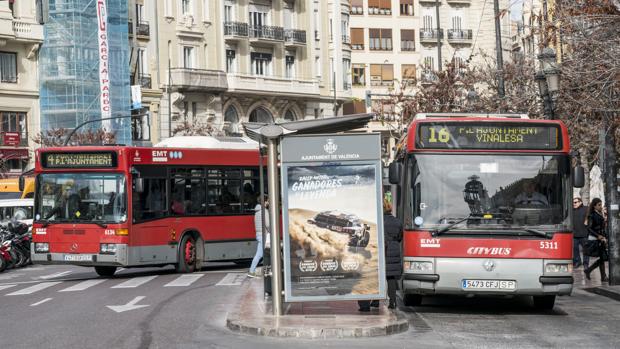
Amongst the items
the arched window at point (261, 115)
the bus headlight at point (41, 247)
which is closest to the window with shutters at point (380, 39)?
the arched window at point (261, 115)

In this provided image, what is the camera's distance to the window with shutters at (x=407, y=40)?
311 feet

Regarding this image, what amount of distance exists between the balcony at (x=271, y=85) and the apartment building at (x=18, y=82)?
12887mm

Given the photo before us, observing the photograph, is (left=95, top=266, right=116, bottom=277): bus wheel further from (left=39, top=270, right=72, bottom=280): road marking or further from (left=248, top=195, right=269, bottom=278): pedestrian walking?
(left=248, top=195, right=269, bottom=278): pedestrian walking

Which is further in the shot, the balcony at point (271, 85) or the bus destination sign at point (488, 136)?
the balcony at point (271, 85)

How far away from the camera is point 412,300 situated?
1962cm

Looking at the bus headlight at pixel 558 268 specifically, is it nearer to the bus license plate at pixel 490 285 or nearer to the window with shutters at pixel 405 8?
the bus license plate at pixel 490 285

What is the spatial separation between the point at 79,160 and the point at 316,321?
1228cm

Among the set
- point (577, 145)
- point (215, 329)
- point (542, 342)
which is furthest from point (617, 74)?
point (577, 145)

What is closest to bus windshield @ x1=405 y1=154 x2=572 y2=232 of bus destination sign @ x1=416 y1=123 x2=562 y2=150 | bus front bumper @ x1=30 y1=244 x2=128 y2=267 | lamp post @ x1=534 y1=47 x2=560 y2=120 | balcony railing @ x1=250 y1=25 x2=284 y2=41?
bus destination sign @ x1=416 y1=123 x2=562 y2=150

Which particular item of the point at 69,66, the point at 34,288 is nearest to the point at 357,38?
the point at 69,66

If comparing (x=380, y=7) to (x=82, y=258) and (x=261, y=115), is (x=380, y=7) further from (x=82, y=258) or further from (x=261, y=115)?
(x=82, y=258)

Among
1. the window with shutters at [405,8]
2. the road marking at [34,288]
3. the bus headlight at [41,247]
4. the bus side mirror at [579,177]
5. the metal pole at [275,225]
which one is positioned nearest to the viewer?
the metal pole at [275,225]

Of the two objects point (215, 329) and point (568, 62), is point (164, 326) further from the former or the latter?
point (568, 62)

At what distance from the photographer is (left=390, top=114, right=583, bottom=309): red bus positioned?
1775 cm
